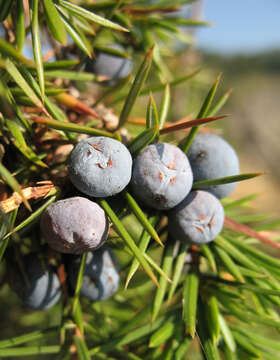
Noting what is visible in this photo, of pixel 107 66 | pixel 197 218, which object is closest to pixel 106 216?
pixel 197 218

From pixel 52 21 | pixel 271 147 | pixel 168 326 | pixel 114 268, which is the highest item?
pixel 52 21

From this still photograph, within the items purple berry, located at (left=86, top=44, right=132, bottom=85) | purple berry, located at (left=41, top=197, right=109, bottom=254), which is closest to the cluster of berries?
purple berry, located at (left=41, top=197, right=109, bottom=254)

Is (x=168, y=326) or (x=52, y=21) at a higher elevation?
(x=52, y=21)

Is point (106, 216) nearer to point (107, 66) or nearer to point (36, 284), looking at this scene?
point (36, 284)

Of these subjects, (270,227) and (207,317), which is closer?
(207,317)

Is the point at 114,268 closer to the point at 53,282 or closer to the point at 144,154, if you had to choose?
the point at 53,282

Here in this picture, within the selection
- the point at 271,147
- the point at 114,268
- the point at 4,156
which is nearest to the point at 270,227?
the point at 114,268

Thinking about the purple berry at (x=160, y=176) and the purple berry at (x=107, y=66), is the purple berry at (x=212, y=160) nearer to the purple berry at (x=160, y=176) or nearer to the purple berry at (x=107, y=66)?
the purple berry at (x=160, y=176)

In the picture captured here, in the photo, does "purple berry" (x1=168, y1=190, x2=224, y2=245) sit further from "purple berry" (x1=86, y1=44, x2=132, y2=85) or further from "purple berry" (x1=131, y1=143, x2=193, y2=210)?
"purple berry" (x1=86, y1=44, x2=132, y2=85)

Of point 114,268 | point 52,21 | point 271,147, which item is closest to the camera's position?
point 52,21
